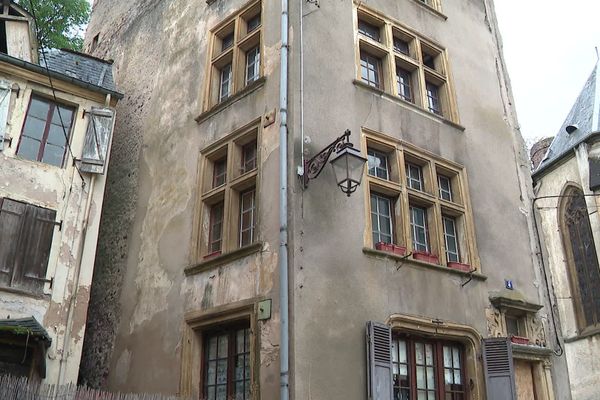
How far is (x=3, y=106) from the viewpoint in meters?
10.4

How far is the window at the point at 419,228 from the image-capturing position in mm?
9641

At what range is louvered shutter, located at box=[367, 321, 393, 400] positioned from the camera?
303 inches

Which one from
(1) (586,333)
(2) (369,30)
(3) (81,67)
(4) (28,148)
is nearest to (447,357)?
(2) (369,30)

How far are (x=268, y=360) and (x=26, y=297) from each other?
4.49m

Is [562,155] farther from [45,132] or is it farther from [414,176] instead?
[45,132]

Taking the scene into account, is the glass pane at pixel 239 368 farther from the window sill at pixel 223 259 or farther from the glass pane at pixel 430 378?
the glass pane at pixel 430 378

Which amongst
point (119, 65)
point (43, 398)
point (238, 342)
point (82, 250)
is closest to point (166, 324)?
point (238, 342)

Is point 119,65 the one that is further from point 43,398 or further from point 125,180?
point 43,398

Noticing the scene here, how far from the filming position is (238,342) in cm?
845

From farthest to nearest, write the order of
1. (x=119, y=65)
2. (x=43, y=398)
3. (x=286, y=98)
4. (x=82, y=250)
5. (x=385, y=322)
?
(x=119, y=65) < (x=82, y=250) < (x=286, y=98) < (x=385, y=322) < (x=43, y=398)

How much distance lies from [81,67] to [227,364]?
278 inches

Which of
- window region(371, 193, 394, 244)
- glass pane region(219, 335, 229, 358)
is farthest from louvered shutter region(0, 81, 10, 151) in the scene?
window region(371, 193, 394, 244)

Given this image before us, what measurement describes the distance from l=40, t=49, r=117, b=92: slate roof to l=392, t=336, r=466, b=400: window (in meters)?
7.37

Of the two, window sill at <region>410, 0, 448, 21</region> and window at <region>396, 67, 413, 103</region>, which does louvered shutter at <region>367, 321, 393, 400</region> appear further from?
window sill at <region>410, 0, 448, 21</region>
